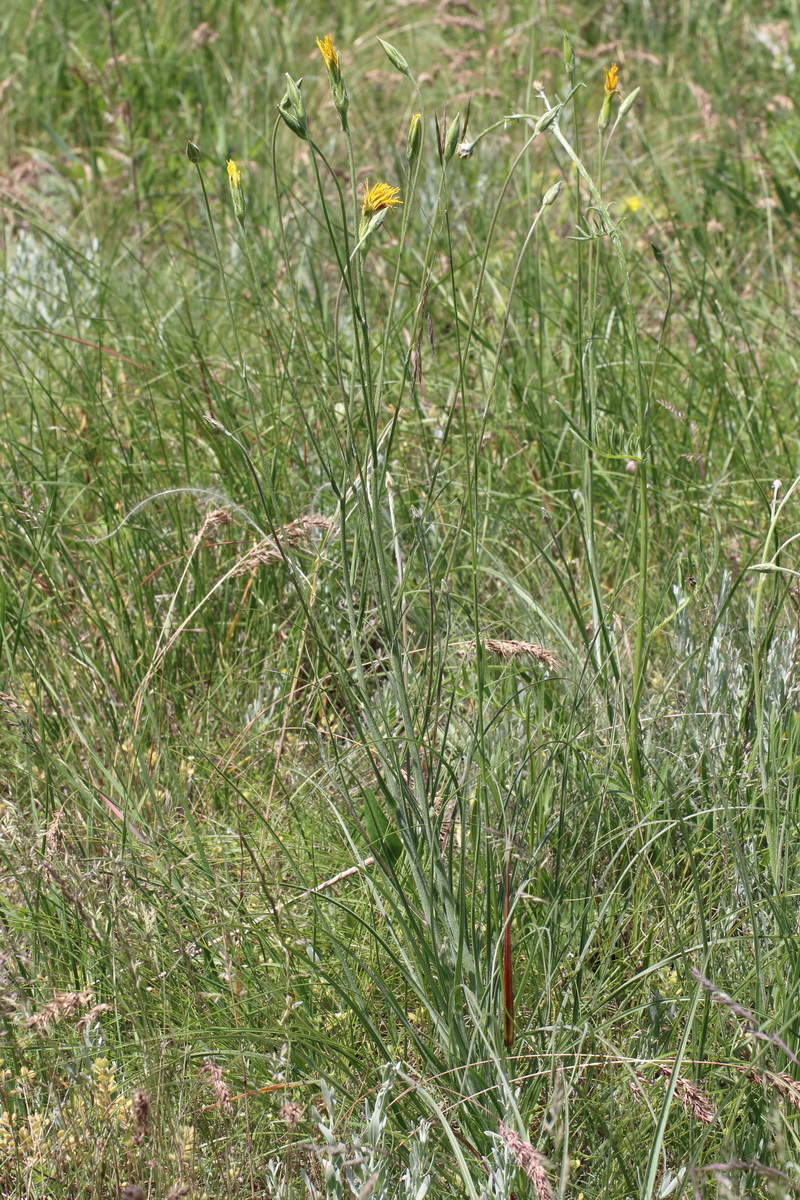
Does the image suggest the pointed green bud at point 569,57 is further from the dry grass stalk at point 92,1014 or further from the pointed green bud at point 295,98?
the dry grass stalk at point 92,1014

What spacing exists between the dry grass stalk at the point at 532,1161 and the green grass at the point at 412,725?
0.01m

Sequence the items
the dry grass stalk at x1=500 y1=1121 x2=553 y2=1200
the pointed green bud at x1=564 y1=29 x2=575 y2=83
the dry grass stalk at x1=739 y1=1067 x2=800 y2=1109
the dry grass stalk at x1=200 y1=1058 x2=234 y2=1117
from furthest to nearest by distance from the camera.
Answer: the pointed green bud at x1=564 y1=29 x2=575 y2=83
the dry grass stalk at x1=200 y1=1058 x2=234 y2=1117
the dry grass stalk at x1=739 y1=1067 x2=800 y2=1109
the dry grass stalk at x1=500 y1=1121 x2=553 y2=1200

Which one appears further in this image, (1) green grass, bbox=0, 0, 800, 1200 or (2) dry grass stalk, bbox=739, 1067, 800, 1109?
(1) green grass, bbox=0, 0, 800, 1200

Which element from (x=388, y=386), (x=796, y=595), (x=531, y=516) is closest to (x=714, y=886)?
(x=796, y=595)

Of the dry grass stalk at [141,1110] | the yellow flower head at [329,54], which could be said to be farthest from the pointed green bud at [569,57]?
the dry grass stalk at [141,1110]

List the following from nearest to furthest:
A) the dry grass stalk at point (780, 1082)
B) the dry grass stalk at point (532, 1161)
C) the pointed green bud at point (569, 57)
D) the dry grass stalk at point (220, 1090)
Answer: the dry grass stalk at point (532, 1161), the dry grass stalk at point (780, 1082), the dry grass stalk at point (220, 1090), the pointed green bud at point (569, 57)

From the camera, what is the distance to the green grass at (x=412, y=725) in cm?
124

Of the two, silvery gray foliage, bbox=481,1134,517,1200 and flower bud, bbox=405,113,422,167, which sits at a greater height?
flower bud, bbox=405,113,422,167

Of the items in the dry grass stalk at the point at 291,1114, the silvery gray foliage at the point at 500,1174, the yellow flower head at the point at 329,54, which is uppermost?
the yellow flower head at the point at 329,54

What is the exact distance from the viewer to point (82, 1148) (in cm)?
129

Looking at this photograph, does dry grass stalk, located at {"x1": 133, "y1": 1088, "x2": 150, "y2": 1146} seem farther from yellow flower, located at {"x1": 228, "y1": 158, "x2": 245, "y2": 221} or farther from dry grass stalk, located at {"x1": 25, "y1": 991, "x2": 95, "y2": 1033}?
yellow flower, located at {"x1": 228, "y1": 158, "x2": 245, "y2": 221}

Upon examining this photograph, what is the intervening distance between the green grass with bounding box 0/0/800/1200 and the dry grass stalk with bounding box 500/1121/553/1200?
1 cm

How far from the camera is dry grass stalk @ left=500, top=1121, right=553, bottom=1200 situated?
3.29ft

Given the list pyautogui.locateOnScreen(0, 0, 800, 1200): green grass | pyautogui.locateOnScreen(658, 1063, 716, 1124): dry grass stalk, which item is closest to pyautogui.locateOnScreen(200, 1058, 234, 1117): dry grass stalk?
pyautogui.locateOnScreen(0, 0, 800, 1200): green grass
